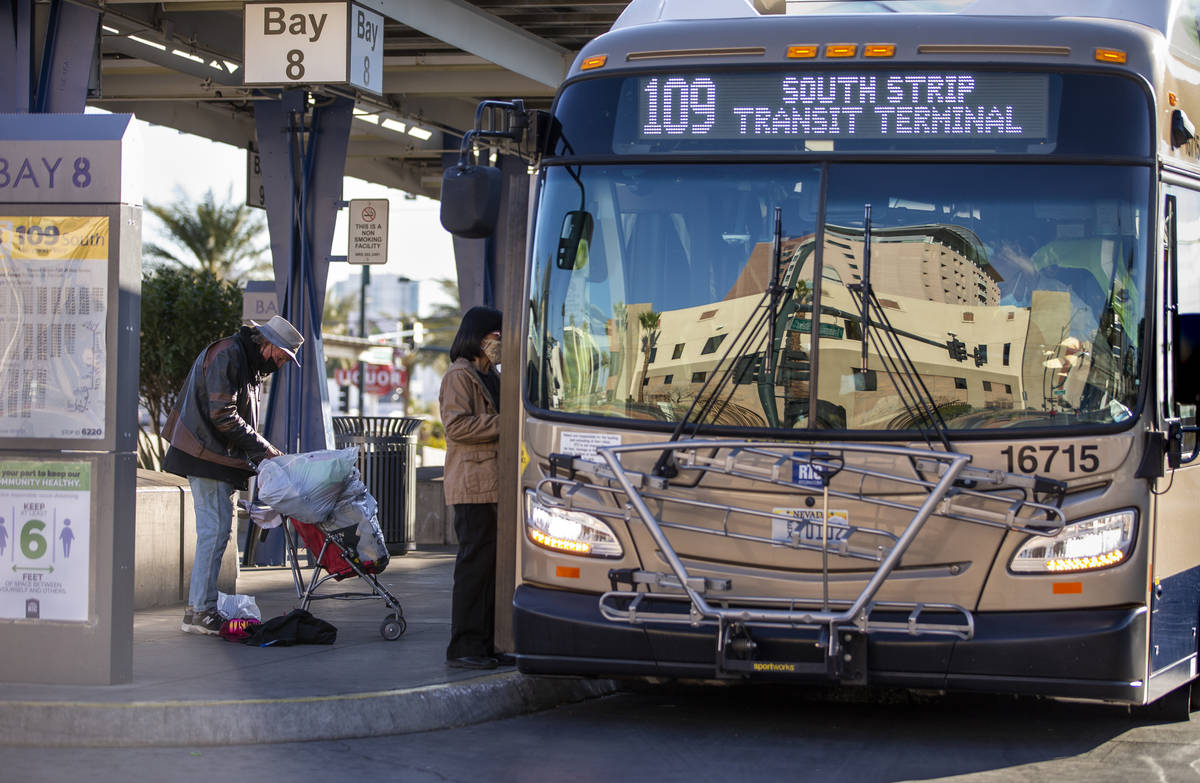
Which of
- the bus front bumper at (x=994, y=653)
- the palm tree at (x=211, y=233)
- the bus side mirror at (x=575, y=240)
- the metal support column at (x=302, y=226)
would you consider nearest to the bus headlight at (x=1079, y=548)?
the bus front bumper at (x=994, y=653)

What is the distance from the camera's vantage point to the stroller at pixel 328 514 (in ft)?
29.6

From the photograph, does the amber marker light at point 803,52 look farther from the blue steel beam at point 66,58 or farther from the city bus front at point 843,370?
the blue steel beam at point 66,58

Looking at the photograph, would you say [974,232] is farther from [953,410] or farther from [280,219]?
[280,219]

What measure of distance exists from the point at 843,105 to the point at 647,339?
1.38 metres

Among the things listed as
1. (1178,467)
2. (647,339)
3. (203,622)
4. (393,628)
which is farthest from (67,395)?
(1178,467)

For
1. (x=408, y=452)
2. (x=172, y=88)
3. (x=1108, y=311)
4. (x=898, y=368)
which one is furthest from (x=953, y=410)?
(x=172, y=88)

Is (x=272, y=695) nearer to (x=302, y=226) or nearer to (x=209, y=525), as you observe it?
(x=209, y=525)

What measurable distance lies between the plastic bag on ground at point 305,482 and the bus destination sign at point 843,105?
10.0 ft

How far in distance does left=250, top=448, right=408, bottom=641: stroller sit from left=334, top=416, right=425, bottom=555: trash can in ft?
17.9

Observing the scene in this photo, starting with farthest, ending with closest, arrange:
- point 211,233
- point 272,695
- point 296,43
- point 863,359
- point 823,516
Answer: point 211,233, point 296,43, point 272,695, point 863,359, point 823,516

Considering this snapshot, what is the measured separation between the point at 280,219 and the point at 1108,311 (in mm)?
10290

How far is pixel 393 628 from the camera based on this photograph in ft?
30.6

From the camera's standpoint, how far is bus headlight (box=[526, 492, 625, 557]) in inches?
274

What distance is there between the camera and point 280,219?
15430mm
